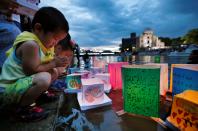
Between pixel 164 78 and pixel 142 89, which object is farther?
pixel 164 78

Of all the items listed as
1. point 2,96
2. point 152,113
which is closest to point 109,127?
point 152,113

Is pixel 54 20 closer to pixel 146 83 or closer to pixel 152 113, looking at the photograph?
pixel 146 83

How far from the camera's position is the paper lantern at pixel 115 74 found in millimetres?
1541

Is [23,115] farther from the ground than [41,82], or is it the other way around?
[41,82]

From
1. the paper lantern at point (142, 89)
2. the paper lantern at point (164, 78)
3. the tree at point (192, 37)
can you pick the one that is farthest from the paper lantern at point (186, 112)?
the tree at point (192, 37)

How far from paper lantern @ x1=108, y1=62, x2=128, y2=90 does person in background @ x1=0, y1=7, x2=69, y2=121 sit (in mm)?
505

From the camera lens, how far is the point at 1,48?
1.73m

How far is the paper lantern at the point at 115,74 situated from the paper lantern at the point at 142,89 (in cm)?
53

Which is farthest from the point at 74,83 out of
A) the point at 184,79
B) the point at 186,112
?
the point at 186,112

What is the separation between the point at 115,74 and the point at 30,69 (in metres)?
0.77

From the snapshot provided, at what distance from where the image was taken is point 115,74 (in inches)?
61.6

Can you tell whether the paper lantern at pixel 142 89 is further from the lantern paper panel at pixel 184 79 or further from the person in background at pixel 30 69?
the person in background at pixel 30 69

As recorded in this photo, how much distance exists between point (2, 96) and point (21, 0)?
2498 millimetres

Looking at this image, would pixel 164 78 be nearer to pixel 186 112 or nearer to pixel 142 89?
pixel 142 89
